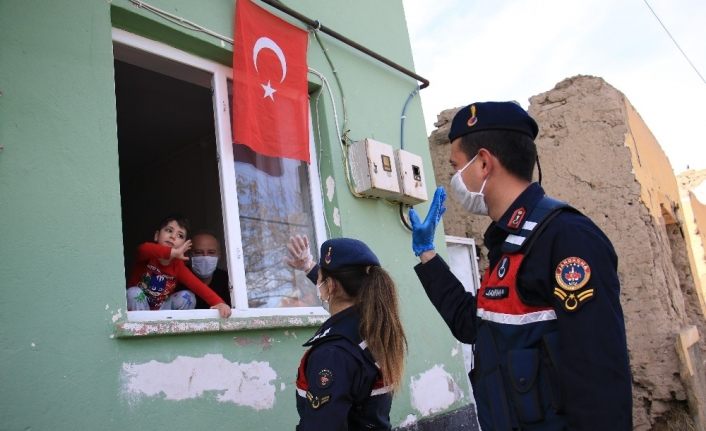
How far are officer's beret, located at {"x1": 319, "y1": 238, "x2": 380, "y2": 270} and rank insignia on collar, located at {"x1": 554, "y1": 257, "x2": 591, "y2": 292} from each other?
103 centimetres

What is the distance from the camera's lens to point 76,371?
2502mm

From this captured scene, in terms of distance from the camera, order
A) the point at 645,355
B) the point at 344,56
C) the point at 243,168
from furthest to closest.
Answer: the point at 645,355
the point at 344,56
the point at 243,168

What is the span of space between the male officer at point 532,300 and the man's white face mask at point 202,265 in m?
2.40

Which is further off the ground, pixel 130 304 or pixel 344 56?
pixel 344 56

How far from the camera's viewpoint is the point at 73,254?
2.62 metres

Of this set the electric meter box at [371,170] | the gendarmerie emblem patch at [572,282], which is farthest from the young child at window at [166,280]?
the gendarmerie emblem patch at [572,282]

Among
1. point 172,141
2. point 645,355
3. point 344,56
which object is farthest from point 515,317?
point 172,141

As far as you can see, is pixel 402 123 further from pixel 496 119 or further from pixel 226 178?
pixel 496 119

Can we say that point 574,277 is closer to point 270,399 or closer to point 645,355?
point 270,399

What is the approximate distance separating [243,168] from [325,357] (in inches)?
81.8

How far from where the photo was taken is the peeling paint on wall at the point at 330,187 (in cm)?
419

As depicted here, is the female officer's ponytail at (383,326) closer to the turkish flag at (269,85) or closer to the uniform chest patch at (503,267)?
the uniform chest patch at (503,267)

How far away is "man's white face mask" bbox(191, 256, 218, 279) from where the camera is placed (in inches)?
161

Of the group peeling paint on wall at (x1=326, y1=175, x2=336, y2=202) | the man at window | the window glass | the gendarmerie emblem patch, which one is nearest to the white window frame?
the window glass
